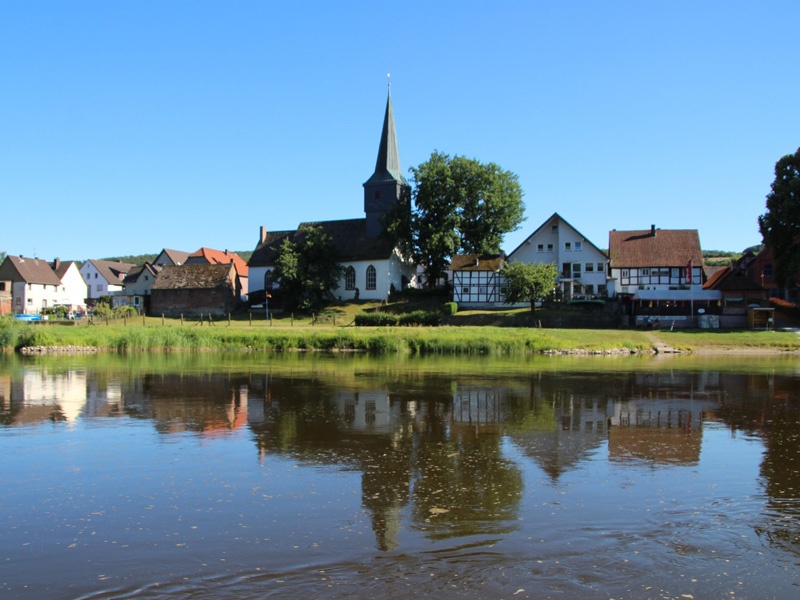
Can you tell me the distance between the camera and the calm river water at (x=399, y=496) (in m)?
8.36

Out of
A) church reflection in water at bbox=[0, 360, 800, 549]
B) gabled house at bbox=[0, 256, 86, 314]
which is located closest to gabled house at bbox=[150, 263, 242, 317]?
gabled house at bbox=[0, 256, 86, 314]

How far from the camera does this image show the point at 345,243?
7825 cm

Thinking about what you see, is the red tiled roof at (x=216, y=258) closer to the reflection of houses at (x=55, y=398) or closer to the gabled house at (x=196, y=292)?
the gabled house at (x=196, y=292)

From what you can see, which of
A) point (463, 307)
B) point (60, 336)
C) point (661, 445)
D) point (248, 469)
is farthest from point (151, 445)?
point (463, 307)

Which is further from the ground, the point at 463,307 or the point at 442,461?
the point at 463,307

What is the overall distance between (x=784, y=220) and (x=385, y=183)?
1536 inches

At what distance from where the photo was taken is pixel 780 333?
51469 millimetres

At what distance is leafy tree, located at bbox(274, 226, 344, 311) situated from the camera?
69.7m

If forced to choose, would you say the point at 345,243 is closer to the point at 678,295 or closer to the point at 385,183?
the point at 385,183

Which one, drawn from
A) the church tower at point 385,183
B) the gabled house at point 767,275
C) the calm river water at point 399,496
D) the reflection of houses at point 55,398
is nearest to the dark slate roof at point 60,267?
the church tower at point 385,183

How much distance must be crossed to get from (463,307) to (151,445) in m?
53.9

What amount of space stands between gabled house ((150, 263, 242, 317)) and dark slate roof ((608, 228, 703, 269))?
4048cm

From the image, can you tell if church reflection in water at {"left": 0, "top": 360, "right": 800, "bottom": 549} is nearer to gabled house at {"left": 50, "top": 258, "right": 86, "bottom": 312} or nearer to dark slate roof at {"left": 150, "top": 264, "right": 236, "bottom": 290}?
dark slate roof at {"left": 150, "top": 264, "right": 236, "bottom": 290}

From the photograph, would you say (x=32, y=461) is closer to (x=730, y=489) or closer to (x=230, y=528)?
(x=230, y=528)
